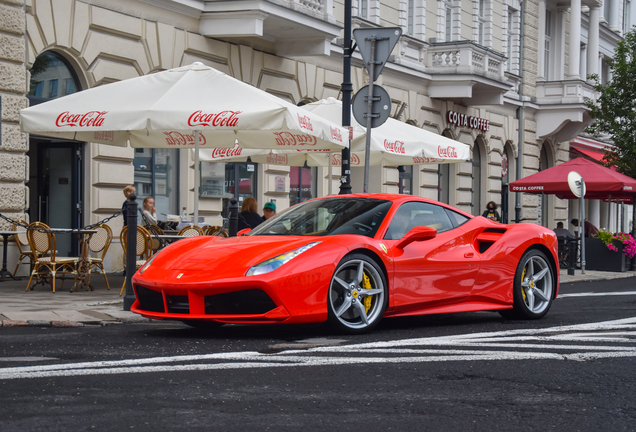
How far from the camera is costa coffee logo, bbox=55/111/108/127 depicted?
414 inches

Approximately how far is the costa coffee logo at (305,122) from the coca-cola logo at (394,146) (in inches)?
122

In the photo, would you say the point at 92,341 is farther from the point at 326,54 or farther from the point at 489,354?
the point at 326,54

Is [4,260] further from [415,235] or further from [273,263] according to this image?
[415,235]

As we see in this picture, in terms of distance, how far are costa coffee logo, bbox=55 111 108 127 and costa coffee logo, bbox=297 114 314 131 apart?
89.7 inches

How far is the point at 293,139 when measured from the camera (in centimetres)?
1266

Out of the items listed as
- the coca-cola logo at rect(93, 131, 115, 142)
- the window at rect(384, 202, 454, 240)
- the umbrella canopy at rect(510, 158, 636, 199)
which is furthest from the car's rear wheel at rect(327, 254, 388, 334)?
the umbrella canopy at rect(510, 158, 636, 199)

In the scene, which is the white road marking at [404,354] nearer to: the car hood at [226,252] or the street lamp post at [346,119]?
the car hood at [226,252]

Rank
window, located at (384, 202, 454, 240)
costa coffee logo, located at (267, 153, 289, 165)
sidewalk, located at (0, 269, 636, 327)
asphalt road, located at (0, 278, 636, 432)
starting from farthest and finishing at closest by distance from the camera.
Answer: costa coffee logo, located at (267, 153, 289, 165) → sidewalk, located at (0, 269, 636, 327) → window, located at (384, 202, 454, 240) → asphalt road, located at (0, 278, 636, 432)

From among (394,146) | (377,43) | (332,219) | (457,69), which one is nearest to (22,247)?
(394,146)

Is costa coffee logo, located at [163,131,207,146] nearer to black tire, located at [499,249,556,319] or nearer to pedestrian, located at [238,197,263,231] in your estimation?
pedestrian, located at [238,197,263,231]

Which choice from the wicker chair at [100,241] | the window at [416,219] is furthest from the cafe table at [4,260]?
the window at [416,219]

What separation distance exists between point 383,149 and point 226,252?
23.7ft

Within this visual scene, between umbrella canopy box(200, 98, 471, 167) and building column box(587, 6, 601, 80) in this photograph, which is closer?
umbrella canopy box(200, 98, 471, 167)

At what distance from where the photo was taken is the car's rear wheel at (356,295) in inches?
277
